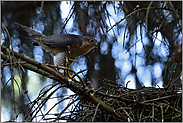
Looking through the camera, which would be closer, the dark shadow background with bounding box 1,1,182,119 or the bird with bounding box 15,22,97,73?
the bird with bounding box 15,22,97,73

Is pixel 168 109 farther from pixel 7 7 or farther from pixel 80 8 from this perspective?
pixel 7 7

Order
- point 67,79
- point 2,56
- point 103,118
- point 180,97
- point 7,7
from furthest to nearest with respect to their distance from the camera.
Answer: point 7,7, point 103,118, point 180,97, point 67,79, point 2,56

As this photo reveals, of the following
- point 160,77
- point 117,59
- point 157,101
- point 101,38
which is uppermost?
point 101,38

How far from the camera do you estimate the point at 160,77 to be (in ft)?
8.92

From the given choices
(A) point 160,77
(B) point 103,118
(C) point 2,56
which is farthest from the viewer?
(A) point 160,77

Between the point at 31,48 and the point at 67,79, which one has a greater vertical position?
the point at 31,48

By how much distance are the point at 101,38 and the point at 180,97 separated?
1.66m

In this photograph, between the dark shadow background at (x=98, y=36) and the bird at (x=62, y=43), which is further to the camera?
the dark shadow background at (x=98, y=36)

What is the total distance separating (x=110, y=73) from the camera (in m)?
A: 2.74

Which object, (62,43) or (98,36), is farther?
(98,36)

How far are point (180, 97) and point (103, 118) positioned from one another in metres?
0.67

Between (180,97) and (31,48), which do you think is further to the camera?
(31,48)

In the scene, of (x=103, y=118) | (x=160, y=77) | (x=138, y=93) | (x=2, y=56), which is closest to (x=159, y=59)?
(x=160, y=77)

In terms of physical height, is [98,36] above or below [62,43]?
above
